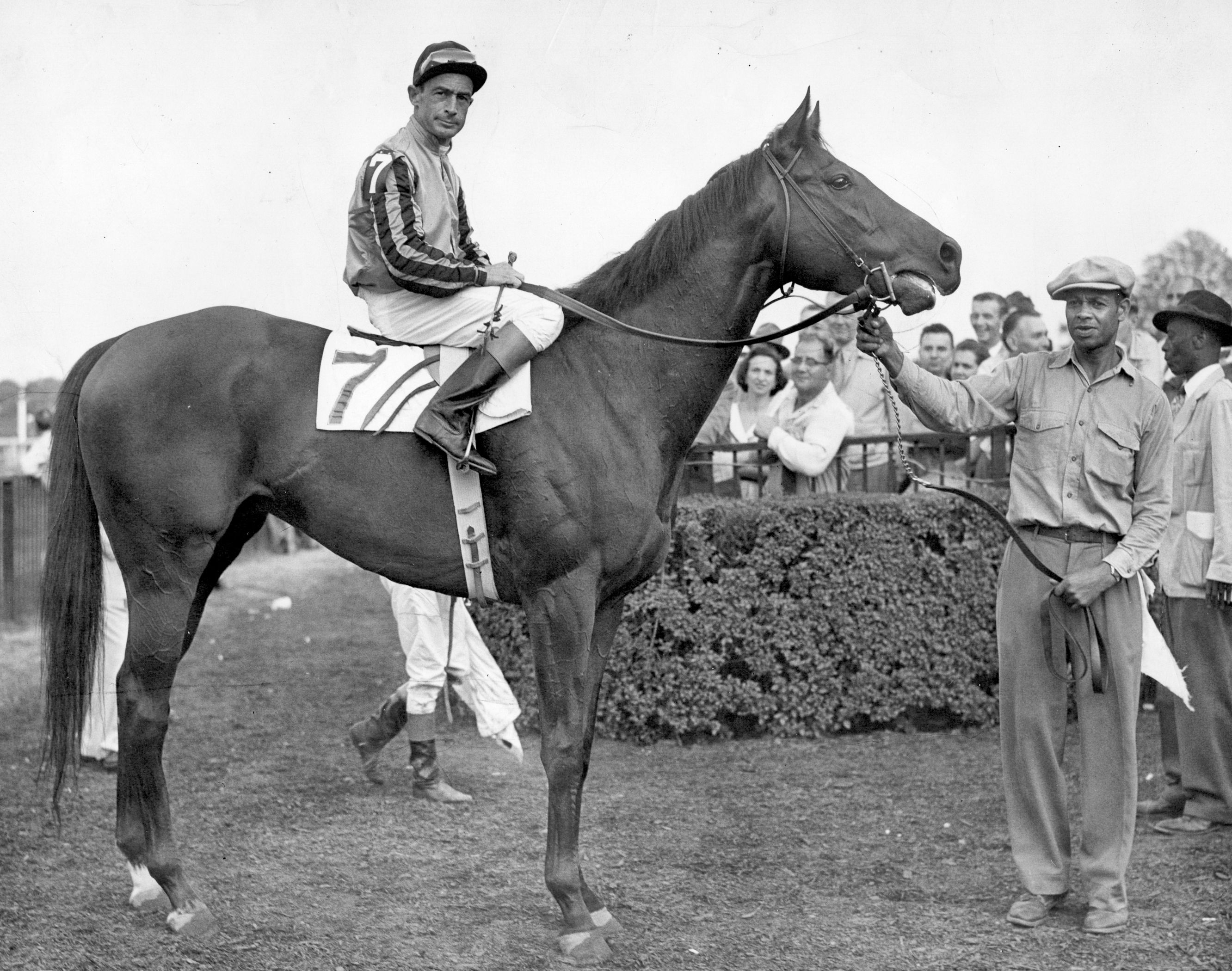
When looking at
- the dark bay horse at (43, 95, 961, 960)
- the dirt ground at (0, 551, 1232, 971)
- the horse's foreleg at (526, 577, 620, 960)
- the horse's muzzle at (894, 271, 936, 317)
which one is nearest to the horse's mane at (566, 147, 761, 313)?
the dark bay horse at (43, 95, 961, 960)

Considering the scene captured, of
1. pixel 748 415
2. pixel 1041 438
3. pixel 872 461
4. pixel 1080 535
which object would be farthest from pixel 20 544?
pixel 1080 535

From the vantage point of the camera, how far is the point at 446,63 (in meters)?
4.11

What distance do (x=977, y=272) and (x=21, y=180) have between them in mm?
5015

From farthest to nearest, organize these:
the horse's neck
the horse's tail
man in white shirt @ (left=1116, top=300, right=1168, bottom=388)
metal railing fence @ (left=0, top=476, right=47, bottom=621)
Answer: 1. metal railing fence @ (left=0, top=476, right=47, bottom=621)
2. man in white shirt @ (left=1116, top=300, right=1168, bottom=388)
3. the horse's tail
4. the horse's neck

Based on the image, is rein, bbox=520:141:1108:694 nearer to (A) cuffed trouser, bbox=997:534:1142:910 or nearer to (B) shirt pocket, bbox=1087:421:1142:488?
(A) cuffed trouser, bbox=997:534:1142:910

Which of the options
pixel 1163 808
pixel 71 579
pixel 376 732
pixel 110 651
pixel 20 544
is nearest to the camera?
pixel 71 579

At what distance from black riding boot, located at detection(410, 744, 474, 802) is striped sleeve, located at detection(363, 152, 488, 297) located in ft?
8.11

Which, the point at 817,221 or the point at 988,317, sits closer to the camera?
the point at 817,221

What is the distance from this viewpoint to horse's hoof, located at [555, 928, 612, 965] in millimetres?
3746

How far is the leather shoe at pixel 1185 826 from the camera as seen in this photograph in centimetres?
510

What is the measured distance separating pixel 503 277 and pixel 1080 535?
2189 millimetres

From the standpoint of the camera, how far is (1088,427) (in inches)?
157

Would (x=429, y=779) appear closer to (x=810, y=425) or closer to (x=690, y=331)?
A: (x=690, y=331)

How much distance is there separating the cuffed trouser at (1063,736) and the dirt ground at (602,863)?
0.22 m
